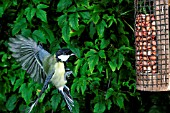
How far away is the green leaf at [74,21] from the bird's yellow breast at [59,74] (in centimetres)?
43

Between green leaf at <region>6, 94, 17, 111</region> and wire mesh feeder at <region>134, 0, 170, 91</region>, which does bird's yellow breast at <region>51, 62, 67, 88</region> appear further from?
green leaf at <region>6, 94, 17, 111</region>

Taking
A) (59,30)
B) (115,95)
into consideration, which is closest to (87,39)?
(59,30)

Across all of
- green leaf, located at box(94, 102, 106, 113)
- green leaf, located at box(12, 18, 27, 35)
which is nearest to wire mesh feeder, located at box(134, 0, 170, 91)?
green leaf, located at box(94, 102, 106, 113)

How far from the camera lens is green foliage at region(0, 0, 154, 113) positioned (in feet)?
9.32

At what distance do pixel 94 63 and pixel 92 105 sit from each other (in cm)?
54

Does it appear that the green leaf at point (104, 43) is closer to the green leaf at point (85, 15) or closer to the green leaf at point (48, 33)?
the green leaf at point (85, 15)

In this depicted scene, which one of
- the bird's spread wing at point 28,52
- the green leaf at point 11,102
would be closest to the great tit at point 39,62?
the bird's spread wing at point 28,52

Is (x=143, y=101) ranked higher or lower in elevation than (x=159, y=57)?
lower

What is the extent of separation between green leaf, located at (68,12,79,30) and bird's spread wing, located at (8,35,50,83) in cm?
33

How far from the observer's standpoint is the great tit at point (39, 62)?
7.79 feet

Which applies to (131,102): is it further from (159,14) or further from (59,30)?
(159,14)

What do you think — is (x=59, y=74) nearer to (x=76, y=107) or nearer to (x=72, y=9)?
(x=72, y=9)

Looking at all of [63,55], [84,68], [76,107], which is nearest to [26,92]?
[76,107]

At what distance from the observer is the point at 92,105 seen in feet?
10.6
